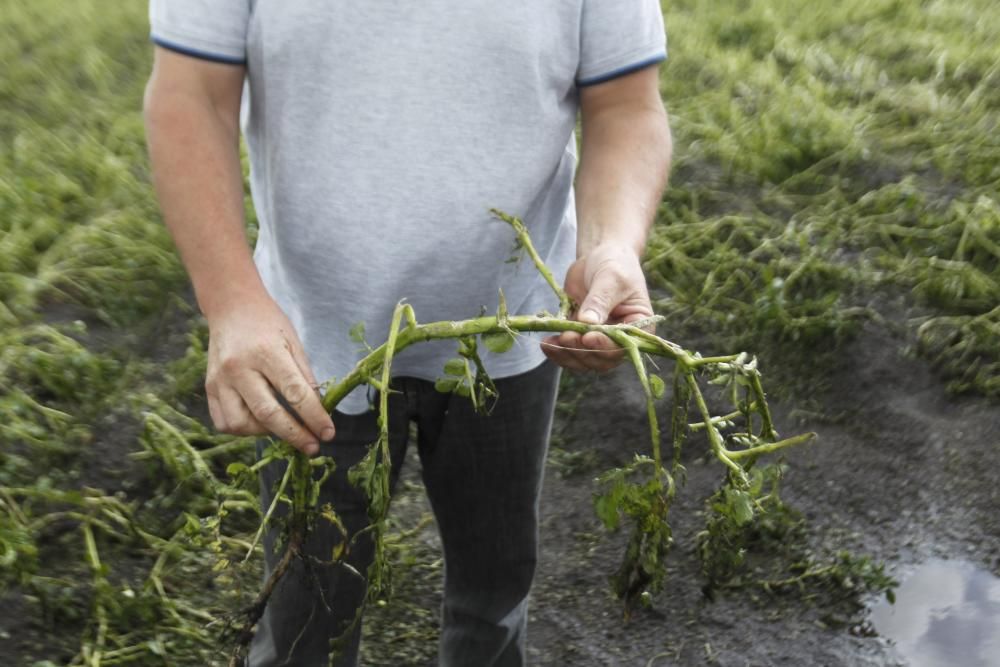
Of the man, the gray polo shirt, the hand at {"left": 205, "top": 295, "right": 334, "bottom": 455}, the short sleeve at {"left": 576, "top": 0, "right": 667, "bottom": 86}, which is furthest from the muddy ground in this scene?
the short sleeve at {"left": 576, "top": 0, "right": 667, "bottom": 86}

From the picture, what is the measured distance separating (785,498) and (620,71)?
1528 mm

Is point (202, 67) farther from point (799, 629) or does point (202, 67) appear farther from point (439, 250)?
point (799, 629)

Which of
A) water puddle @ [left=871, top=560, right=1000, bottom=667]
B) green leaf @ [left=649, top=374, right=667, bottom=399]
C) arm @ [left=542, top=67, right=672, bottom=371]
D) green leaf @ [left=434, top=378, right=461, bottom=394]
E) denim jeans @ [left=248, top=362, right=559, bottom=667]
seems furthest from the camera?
water puddle @ [left=871, top=560, right=1000, bottom=667]

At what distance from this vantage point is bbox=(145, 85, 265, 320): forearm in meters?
1.31

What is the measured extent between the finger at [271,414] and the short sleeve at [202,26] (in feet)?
1.25

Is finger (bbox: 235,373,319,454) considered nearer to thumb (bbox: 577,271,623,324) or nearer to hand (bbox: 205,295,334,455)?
hand (bbox: 205,295,334,455)

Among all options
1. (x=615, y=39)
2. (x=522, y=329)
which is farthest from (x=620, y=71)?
(x=522, y=329)

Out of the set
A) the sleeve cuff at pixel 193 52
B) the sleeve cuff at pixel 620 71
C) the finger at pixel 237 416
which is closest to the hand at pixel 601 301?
the sleeve cuff at pixel 620 71

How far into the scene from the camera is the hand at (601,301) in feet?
3.99

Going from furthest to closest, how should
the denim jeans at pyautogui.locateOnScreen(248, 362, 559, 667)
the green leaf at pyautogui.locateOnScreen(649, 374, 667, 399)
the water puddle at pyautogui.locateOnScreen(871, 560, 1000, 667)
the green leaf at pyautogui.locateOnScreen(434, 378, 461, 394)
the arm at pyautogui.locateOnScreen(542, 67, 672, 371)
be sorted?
1. the water puddle at pyautogui.locateOnScreen(871, 560, 1000, 667)
2. the denim jeans at pyautogui.locateOnScreen(248, 362, 559, 667)
3. the arm at pyautogui.locateOnScreen(542, 67, 672, 371)
4. the green leaf at pyautogui.locateOnScreen(434, 378, 461, 394)
5. the green leaf at pyautogui.locateOnScreen(649, 374, 667, 399)

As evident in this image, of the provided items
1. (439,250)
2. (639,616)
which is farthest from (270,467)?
(639,616)

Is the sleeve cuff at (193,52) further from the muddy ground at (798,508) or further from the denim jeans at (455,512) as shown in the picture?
the muddy ground at (798,508)

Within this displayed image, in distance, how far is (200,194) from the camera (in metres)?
1.33

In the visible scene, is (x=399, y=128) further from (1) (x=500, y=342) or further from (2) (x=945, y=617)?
(2) (x=945, y=617)
